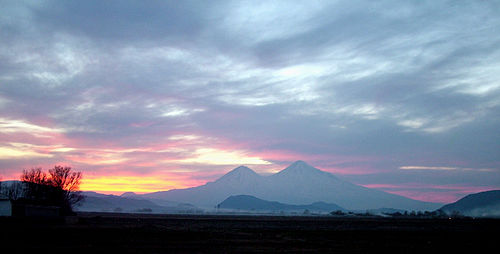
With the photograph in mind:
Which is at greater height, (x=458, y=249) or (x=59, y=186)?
(x=59, y=186)

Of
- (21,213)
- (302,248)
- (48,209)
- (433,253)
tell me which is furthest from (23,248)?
(48,209)

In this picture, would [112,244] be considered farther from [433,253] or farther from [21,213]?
[21,213]

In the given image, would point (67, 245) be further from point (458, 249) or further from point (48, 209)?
point (48, 209)

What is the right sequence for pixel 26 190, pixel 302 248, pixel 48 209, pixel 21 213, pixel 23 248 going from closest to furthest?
pixel 23 248 → pixel 302 248 → pixel 21 213 → pixel 48 209 → pixel 26 190

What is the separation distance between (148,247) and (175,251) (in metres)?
2.54

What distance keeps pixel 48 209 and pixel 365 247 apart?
4755cm

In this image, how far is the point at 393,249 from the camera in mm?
27984

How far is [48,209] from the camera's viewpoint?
61.2m

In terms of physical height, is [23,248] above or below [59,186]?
below

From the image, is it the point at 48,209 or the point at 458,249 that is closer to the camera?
the point at 458,249

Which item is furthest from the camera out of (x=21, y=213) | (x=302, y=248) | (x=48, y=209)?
(x=48, y=209)

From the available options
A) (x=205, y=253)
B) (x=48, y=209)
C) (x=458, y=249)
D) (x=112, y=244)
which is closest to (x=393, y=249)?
(x=458, y=249)

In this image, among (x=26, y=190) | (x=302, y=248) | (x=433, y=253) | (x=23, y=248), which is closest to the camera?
(x=23, y=248)

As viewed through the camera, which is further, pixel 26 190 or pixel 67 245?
pixel 26 190
